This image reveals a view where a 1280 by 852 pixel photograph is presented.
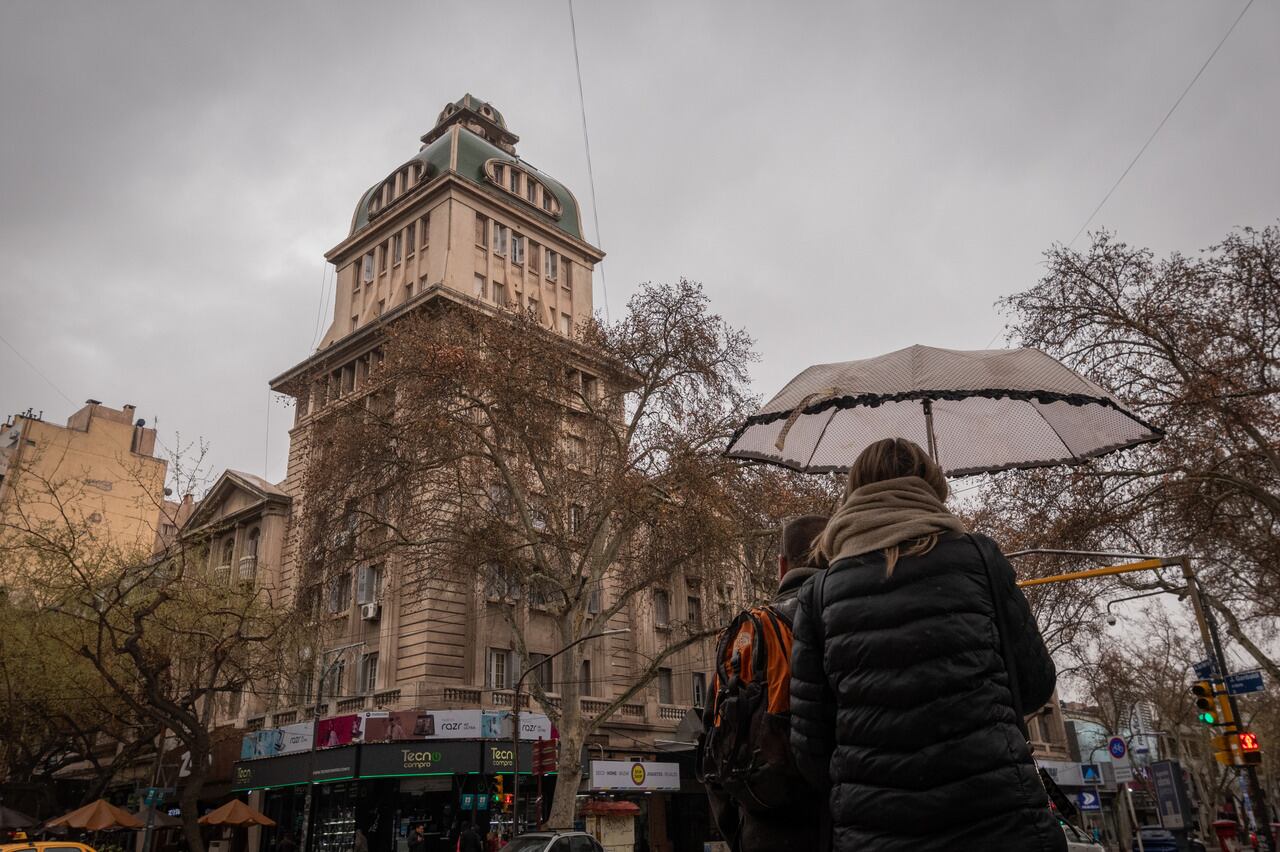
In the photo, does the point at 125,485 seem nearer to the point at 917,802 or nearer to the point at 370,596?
the point at 370,596

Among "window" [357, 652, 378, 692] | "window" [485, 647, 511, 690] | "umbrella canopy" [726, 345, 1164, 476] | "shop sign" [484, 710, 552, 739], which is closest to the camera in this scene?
"umbrella canopy" [726, 345, 1164, 476]

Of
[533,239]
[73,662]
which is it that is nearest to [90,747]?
[73,662]

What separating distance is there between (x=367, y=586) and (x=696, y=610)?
1394 cm

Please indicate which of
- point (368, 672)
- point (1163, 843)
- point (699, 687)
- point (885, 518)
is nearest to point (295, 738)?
point (368, 672)

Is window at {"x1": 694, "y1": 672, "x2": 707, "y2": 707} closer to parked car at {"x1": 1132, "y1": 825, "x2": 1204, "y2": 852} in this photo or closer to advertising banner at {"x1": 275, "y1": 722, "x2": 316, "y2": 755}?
advertising banner at {"x1": 275, "y1": 722, "x2": 316, "y2": 755}

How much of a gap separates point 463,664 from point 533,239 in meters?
20.1

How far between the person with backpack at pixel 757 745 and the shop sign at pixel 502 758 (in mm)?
24991

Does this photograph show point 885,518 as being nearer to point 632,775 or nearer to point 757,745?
point 757,745

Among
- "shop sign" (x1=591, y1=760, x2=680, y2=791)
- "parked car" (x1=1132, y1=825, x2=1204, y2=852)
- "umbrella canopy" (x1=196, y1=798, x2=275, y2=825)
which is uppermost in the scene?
"shop sign" (x1=591, y1=760, x2=680, y2=791)

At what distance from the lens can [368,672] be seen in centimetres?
3116

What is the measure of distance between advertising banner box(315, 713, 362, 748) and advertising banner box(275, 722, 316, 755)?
504 millimetres

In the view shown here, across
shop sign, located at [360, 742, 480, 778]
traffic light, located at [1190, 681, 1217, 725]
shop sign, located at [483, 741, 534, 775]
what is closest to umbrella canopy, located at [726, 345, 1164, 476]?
traffic light, located at [1190, 681, 1217, 725]

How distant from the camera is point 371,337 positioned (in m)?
36.0

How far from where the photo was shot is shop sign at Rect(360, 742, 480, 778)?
26.0 metres
